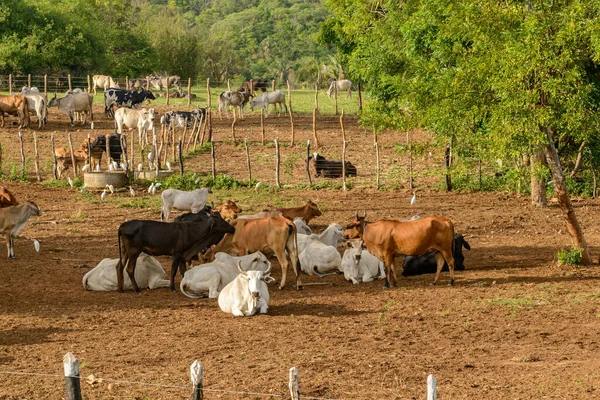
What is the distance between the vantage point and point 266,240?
1692 centimetres

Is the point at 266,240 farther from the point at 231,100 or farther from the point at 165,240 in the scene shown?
the point at 231,100

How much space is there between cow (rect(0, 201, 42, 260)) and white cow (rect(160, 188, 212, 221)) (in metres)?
4.30

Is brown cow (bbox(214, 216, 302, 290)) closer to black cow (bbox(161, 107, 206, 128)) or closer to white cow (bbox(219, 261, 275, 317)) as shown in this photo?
white cow (bbox(219, 261, 275, 317))

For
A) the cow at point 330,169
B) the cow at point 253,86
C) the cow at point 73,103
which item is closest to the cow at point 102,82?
the cow at point 253,86

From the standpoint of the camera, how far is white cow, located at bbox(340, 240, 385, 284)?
55.4ft

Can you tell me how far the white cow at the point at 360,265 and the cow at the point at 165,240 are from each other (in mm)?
2119

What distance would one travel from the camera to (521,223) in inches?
893

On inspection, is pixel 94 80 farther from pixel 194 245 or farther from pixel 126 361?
pixel 126 361

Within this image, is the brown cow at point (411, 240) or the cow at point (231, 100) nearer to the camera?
the brown cow at point (411, 240)

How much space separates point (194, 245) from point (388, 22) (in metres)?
13.7

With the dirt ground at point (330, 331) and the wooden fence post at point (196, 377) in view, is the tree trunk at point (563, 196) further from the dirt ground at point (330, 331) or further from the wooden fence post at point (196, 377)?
the wooden fence post at point (196, 377)

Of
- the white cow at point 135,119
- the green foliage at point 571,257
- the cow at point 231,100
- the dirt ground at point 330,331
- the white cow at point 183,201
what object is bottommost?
the dirt ground at point 330,331

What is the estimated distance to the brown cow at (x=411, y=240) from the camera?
53.7ft

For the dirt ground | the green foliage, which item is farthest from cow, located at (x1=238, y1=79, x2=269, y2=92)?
the green foliage
